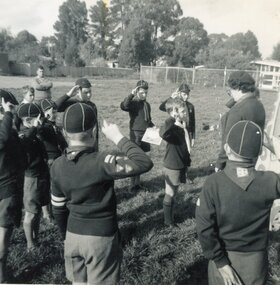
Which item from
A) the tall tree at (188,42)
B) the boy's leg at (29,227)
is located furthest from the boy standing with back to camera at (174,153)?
the tall tree at (188,42)

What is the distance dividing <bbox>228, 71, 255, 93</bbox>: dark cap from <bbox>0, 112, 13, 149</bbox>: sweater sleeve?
233 centimetres

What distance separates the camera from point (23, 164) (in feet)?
11.4

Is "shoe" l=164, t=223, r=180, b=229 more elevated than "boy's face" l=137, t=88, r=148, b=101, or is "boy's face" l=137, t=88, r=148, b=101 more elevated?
"boy's face" l=137, t=88, r=148, b=101

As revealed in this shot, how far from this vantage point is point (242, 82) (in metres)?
3.74

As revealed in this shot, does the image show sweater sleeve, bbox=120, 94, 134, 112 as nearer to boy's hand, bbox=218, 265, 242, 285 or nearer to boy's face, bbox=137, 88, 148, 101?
boy's face, bbox=137, 88, 148, 101

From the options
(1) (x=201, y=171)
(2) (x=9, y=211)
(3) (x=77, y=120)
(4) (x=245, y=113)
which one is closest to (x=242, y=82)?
(4) (x=245, y=113)

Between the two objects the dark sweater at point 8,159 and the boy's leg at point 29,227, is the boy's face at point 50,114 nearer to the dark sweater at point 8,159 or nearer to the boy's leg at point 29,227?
the dark sweater at point 8,159

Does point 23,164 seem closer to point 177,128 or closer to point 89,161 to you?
point 89,161

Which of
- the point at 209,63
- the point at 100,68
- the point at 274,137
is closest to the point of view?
the point at 274,137

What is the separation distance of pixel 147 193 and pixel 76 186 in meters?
3.25

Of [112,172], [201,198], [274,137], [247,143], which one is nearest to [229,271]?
[201,198]

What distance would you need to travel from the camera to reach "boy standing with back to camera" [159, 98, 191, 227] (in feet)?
13.6

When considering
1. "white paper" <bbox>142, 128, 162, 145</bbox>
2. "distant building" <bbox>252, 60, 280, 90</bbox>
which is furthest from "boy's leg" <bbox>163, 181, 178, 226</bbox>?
"distant building" <bbox>252, 60, 280, 90</bbox>

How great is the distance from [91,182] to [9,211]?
Answer: 123 centimetres
